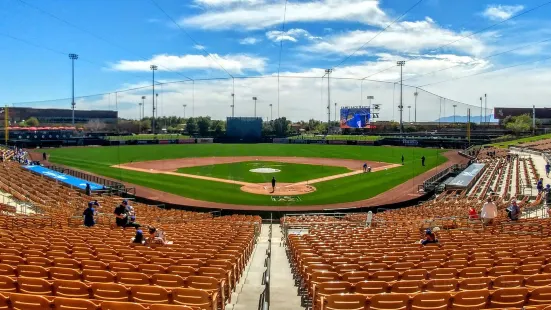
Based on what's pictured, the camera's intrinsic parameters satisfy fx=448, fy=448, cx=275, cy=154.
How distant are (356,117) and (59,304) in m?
99.4

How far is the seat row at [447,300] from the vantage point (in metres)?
5.77

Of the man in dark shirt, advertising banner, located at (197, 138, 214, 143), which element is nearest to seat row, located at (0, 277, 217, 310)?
the man in dark shirt

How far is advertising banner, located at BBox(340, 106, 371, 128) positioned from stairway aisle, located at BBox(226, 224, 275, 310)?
89142 mm

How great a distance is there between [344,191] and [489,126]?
344 ft

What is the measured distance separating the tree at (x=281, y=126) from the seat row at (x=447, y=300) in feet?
385

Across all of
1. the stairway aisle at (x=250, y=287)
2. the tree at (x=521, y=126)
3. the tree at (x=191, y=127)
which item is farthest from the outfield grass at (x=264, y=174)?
the tree at (x=191, y=127)

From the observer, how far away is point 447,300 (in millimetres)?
5793

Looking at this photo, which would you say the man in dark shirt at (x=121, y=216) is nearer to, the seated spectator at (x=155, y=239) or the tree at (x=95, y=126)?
the seated spectator at (x=155, y=239)

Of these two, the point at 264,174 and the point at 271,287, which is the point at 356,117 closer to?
the point at 264,174

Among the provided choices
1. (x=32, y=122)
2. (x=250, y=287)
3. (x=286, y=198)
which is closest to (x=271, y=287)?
(x=250, y=287)

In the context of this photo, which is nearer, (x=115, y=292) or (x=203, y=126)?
(x=115, y=292)

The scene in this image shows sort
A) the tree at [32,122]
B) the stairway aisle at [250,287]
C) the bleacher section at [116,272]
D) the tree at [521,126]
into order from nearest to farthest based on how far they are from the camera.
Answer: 1. the bleacher section at [116,272]
2. the stairway aisle at [250,287]
3. the tree at [521,126]
4. the tree at [32,122]

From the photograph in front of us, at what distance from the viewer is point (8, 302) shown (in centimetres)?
523

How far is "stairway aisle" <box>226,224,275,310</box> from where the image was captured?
8230mm
